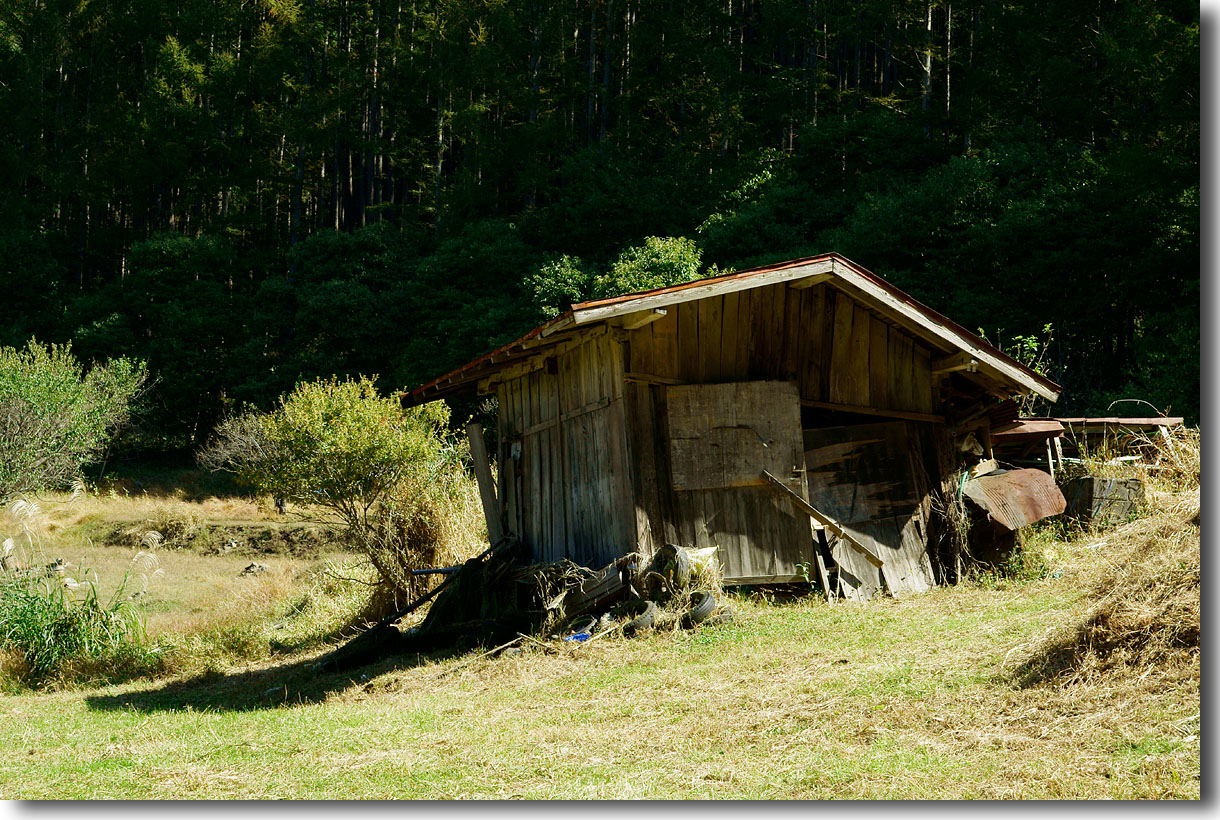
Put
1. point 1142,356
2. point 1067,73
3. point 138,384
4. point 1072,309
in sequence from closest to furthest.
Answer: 1. point 1142,356
2. point 1072,309
3. point 1067,73
4. point 138,384

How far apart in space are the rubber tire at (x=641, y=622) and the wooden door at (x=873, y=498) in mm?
2362

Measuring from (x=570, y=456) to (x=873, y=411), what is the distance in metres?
3.51

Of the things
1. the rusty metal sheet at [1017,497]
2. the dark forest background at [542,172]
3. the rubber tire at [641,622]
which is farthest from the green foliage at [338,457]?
the dark forest background at [542,172]

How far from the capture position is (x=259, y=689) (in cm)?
1070

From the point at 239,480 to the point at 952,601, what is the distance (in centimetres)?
1039

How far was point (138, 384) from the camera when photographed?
39.3m

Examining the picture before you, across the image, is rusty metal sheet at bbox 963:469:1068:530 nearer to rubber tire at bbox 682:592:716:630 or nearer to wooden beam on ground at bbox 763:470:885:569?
wooden beam on ground at bbox 763:470:885:569

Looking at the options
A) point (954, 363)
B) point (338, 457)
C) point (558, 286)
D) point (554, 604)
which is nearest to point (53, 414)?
point (558, 286)

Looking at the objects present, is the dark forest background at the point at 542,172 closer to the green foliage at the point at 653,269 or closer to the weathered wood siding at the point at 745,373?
the green foliage at the point at 653,269

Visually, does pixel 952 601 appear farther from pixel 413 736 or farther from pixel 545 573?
pixel 413 736

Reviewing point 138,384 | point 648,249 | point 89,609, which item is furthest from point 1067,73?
point 138,384

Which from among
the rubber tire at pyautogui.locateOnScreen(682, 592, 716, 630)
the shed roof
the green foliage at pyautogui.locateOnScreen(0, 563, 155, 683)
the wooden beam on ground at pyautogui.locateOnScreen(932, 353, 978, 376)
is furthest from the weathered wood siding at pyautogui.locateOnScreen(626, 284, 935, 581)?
the green foliage at pyautogui.locateOnScreen(0, 563, 155, 683)

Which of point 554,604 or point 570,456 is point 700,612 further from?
point 570,456

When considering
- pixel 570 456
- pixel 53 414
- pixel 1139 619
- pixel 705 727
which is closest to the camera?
pixel 1139 619
